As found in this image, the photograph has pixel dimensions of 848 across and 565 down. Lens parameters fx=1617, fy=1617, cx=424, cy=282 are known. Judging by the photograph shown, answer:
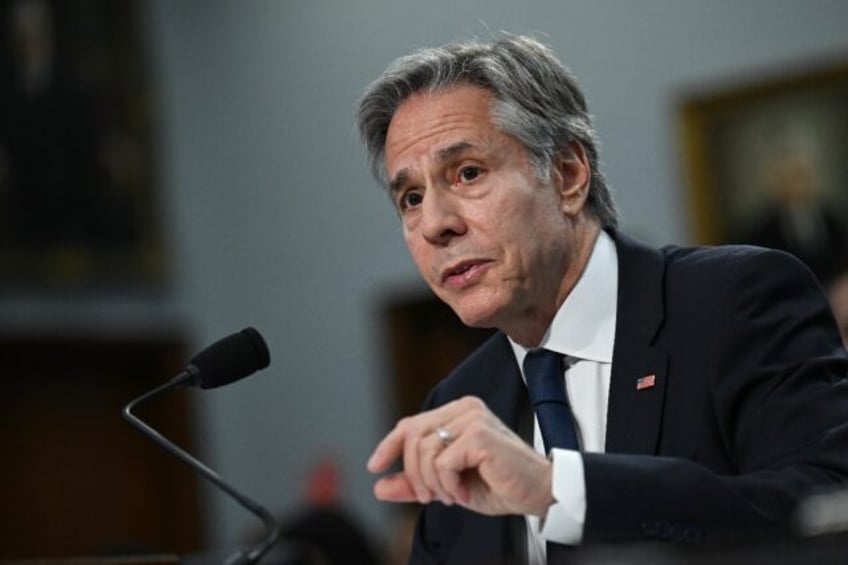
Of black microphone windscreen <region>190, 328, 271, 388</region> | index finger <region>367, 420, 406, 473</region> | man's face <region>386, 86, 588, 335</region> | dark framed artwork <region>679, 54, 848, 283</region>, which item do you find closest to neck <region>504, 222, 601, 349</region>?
man's face <region>386, 86, 588, 335</region>

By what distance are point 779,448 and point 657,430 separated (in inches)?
11.4

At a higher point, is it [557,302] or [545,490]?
[557,302]

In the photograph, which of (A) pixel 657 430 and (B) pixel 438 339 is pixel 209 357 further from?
(B) pixel 438 339

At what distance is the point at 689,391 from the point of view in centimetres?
302

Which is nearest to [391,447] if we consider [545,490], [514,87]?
[545,490]

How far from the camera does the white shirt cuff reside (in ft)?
8.38

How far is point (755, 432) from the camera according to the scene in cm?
285

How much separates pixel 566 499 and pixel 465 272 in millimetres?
770

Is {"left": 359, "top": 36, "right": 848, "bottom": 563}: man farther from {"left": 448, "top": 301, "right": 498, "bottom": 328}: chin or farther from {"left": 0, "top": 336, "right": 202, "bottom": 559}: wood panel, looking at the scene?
{"left": 0, "top": 336, "right": 202, "bottom": 559}: wood panel

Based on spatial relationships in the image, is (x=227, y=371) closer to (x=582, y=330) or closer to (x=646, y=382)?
(x=582, y=330)

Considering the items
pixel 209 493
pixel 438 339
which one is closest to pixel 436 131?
pixel 438 339

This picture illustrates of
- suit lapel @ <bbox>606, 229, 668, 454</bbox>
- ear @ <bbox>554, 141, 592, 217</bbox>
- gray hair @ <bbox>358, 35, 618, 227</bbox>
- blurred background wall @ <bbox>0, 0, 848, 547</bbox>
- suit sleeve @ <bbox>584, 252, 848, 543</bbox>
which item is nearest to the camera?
suit sleeve @ <bbox>584, 252, 848, 543</bbox>

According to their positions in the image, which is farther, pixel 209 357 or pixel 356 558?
pixel 356 558

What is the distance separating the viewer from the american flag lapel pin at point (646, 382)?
3.07 metres
